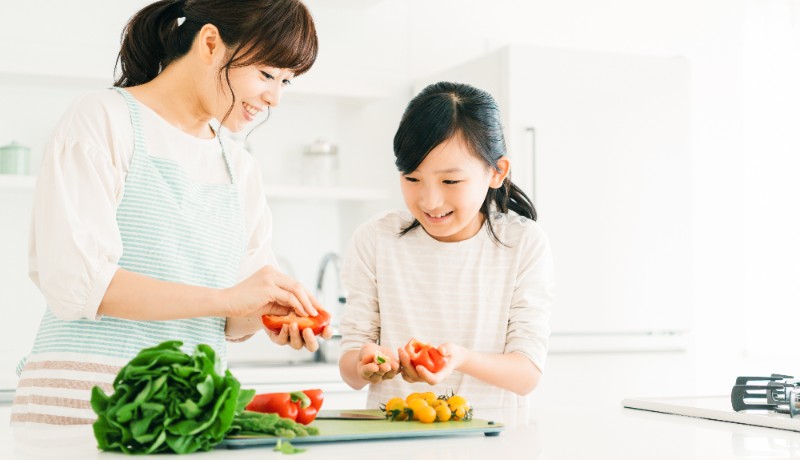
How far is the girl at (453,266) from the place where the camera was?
175 cm

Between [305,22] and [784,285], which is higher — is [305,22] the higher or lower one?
the higher one

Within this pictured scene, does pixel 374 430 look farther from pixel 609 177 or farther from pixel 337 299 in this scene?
pixel 337 299

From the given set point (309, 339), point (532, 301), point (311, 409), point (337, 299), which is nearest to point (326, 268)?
point (337, 299)

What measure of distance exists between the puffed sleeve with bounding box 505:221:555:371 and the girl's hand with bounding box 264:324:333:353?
1.33 feet

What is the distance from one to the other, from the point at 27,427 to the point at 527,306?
35.3 inches

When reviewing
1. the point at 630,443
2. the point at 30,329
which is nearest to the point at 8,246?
the point at 30,329

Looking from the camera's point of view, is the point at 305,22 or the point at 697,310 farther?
the point at 697,310

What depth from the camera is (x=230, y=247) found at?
173 centimetres

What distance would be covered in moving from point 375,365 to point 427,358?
82 mm

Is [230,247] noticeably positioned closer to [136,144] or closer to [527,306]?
[136,144]

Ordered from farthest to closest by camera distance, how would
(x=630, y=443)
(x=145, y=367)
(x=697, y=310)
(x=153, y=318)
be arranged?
(x=697, y=310)
(x=153, y=318)
(x=630, y=443)
(x=145, y=367)

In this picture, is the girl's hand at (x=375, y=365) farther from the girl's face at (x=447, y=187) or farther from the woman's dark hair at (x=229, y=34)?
the woman's dark hair at (x=229, y=34)

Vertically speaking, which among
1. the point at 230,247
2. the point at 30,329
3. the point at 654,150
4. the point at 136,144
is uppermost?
the point at 654,150

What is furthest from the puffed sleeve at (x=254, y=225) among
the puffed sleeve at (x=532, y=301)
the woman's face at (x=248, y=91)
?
the puffed sleeve at (x=532, y=301)
